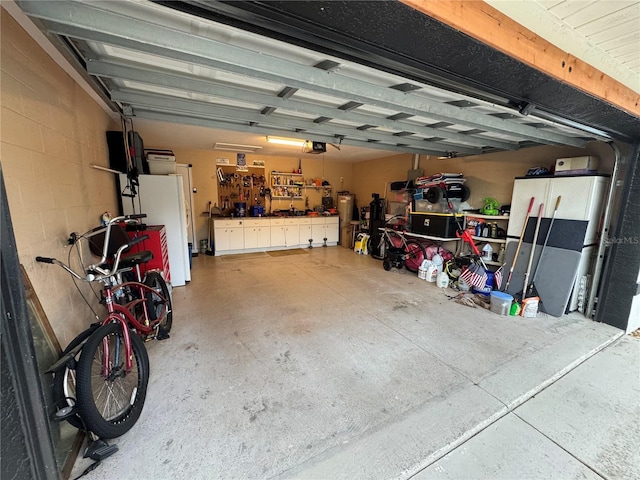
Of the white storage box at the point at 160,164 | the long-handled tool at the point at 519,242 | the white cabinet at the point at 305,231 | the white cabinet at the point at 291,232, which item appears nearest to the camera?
the long-handled tool at the point at 519,242

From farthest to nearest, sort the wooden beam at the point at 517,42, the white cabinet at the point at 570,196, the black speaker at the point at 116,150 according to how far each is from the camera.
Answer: the black speaker at the point at 116,150 → the white cabinet at the point at 570,196 → the wooden beam at the point at 517,42

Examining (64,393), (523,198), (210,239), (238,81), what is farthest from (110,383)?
(523,198)

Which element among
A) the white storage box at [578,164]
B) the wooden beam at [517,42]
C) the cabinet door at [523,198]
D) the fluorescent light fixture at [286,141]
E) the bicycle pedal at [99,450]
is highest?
the fluorescent light fixture at [286,141]

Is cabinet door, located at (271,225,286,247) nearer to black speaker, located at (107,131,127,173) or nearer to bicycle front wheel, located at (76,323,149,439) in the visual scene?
black speaker, located at (107,131,127,173)

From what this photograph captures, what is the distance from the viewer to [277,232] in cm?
650

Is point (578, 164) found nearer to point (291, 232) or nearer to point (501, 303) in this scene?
point (501, 303)

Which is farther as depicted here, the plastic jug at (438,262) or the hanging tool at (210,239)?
the hanging tool at (210,239)

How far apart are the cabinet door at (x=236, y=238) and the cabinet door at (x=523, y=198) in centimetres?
529

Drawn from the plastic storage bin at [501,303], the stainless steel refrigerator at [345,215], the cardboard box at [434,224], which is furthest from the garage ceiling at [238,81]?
the stainless steel refrigerator at [345,215]

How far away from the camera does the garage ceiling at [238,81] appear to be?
52.1 inches

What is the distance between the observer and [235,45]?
151 cm

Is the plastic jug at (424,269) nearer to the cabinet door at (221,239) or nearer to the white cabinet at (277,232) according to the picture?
the white cabinet at (277,232)

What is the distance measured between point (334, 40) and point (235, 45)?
2.96 ft

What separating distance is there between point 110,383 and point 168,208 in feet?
9.10
